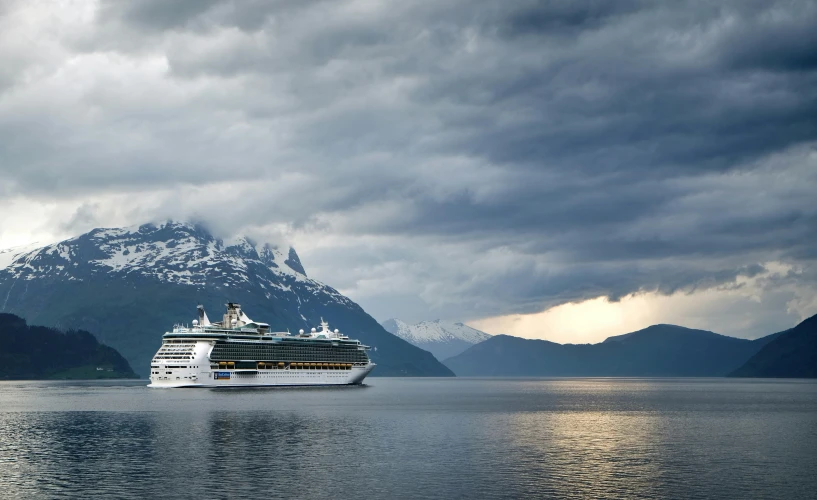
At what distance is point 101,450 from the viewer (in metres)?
97.7

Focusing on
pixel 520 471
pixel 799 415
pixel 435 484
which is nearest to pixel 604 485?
pixel 520 471

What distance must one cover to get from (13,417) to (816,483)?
136 meters

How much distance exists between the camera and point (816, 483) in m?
75.2

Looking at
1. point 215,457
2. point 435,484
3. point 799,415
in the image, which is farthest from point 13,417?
point 799,415

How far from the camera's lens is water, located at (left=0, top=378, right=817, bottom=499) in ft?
238

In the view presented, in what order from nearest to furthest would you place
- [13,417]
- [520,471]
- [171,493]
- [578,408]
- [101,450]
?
[171,493] < [520,471] < [101,450] < [13,417] < [578,408]

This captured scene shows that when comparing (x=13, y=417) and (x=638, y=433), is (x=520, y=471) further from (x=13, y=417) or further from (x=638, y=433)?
(x=13, y=417)

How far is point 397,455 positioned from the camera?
93438 millimetres

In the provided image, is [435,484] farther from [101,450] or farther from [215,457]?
[101,450]

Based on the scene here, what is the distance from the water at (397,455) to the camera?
72625 millimetres

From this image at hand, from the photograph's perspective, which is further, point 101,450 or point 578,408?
point 578,408

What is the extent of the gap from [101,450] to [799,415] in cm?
13049

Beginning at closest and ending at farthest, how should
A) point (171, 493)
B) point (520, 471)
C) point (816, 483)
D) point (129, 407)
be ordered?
1. point (171, 493)
2. point (816, 483)
3. point (520, 471)
4. point (129, 407)

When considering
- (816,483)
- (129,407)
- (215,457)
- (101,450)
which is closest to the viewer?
(816,483)
